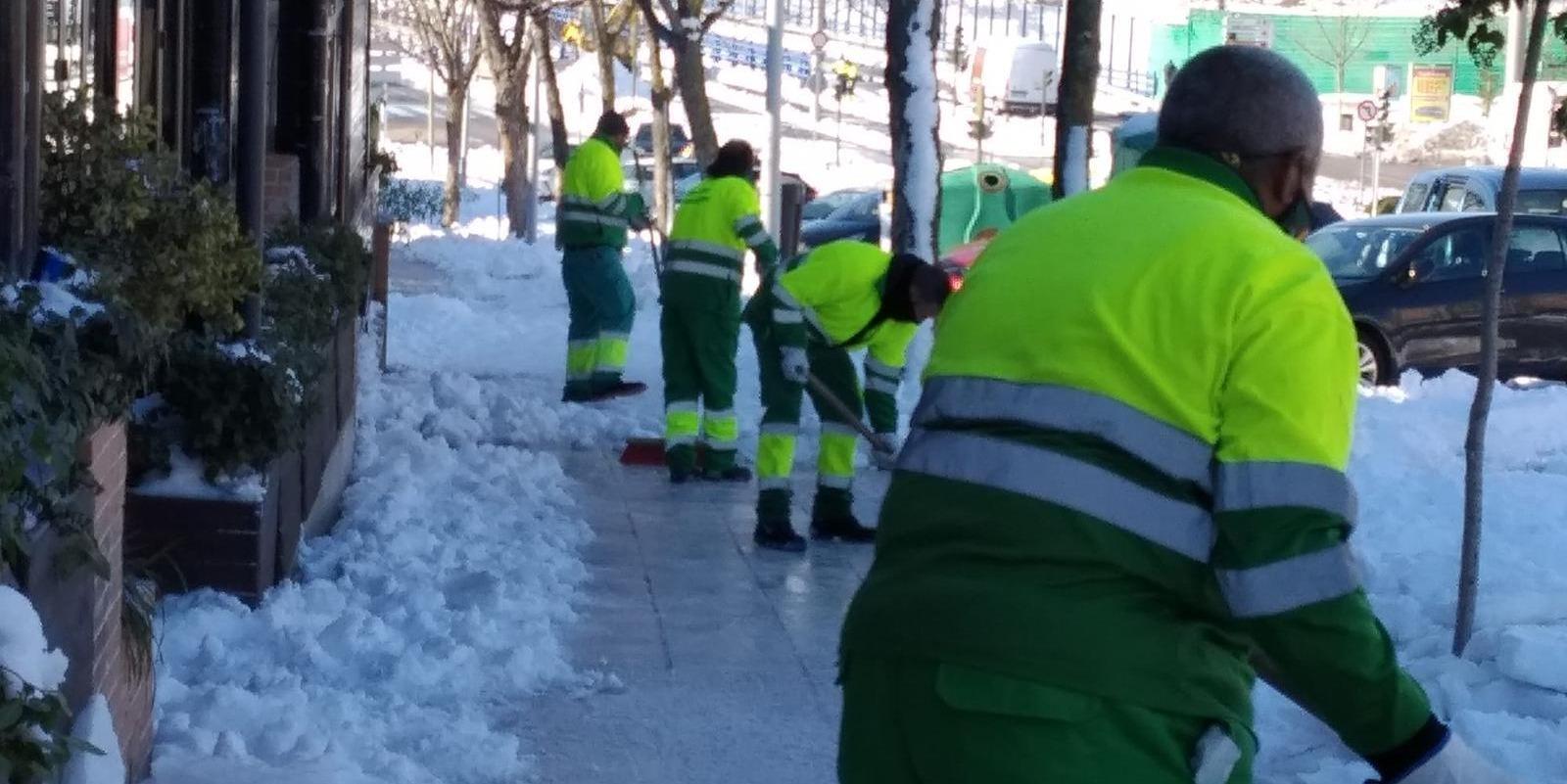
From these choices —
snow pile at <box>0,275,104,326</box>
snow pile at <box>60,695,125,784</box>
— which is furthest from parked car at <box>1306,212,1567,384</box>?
snow pile at <box>60,695,125,784</box>

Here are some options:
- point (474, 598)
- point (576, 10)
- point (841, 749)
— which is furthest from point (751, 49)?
point (841, 749)

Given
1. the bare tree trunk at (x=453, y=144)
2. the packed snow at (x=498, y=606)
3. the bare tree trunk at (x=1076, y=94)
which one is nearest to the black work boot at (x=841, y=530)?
the packed snow at (x=498, y=606)

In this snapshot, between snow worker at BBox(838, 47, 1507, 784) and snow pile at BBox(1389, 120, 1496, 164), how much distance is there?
5650 cm

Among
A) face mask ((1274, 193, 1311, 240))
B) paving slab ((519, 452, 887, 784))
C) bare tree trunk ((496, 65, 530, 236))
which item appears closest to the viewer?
face mask ((1274, 193, 1311, 240))

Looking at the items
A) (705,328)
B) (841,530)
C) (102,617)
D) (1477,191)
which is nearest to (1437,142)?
(1477,191)

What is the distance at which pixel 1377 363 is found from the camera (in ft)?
58.7

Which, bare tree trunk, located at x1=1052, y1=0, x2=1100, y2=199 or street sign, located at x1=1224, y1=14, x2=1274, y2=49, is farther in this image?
street sign, located at x1=1224, y1=14, x2=1274, y2=49

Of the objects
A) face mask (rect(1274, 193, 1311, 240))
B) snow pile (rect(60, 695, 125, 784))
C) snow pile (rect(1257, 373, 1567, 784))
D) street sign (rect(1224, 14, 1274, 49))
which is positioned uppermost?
street sign (rect(1224, 14, 1274, 49))

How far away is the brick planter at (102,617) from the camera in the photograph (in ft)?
14.6

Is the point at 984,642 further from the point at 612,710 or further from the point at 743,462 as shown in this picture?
the point at 743,462

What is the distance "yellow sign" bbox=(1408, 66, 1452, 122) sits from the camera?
58.9m

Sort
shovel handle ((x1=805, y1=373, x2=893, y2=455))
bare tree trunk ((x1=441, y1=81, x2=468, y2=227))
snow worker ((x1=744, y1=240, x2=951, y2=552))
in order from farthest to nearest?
bare tree trunk ((x1=441, y1=81, x2=468, y2=227)), snow worker ((x1=744, y1=240, x2=951, y2=552)), shovel handle ((x1=805, y1=373, x2=893, y2=455))

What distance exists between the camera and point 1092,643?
2.75 metres

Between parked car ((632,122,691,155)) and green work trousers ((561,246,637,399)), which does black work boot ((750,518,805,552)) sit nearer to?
green work trousers ((561,246,637,399))
